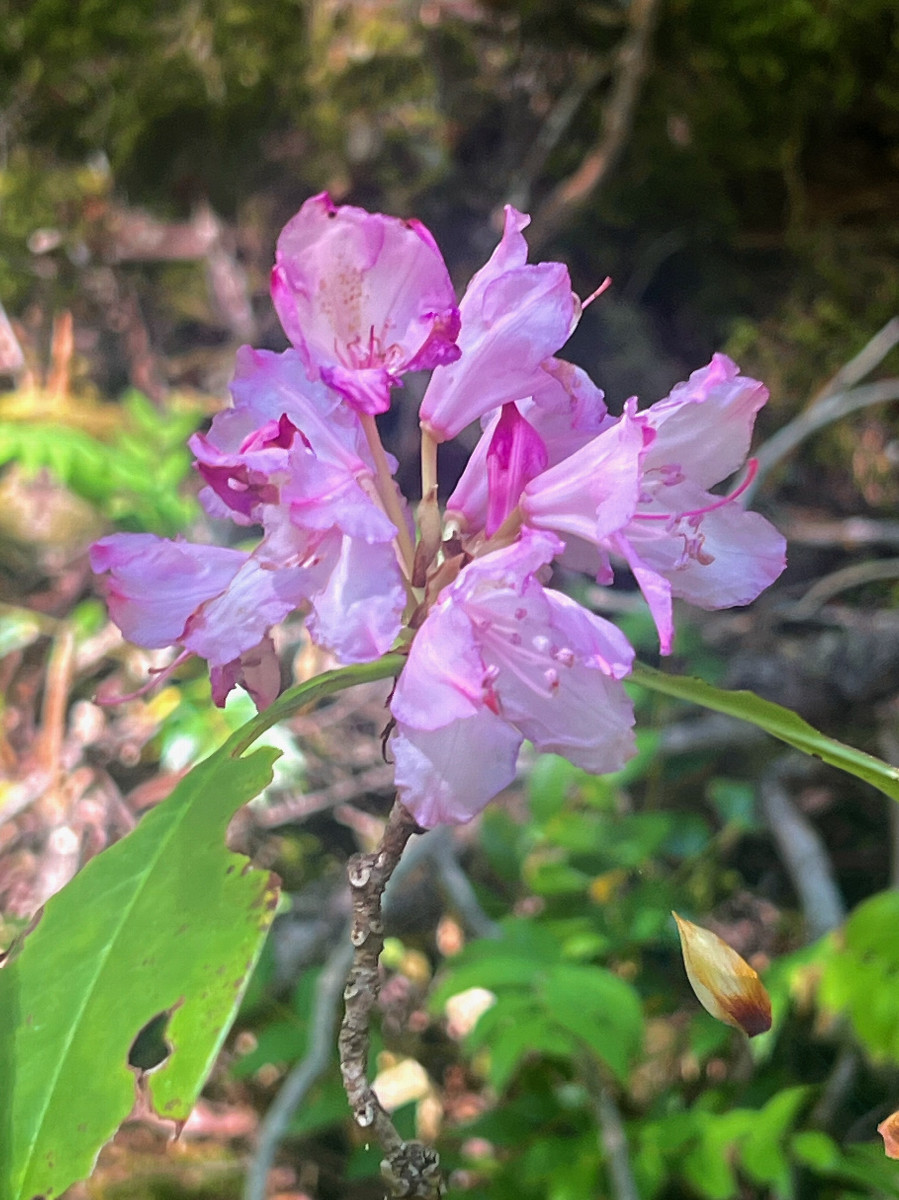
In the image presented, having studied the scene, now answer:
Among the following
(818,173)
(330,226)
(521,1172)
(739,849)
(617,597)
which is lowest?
(739,849)

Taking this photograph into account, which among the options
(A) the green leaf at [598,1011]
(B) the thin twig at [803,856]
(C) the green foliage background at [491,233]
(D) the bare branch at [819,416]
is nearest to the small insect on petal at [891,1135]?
(A) the green leaf at [598,1011]

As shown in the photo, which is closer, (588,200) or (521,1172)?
(521,1172)

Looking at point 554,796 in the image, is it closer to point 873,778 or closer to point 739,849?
point 739,849

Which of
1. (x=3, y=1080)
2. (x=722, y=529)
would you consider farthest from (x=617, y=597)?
(x=3, y=1080)

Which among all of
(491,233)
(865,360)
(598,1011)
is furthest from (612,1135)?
(491,233)

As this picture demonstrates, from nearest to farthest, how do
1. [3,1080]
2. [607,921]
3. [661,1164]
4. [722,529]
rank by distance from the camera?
[3,1080] < [722,529] < [661,1164] < [607,921]
